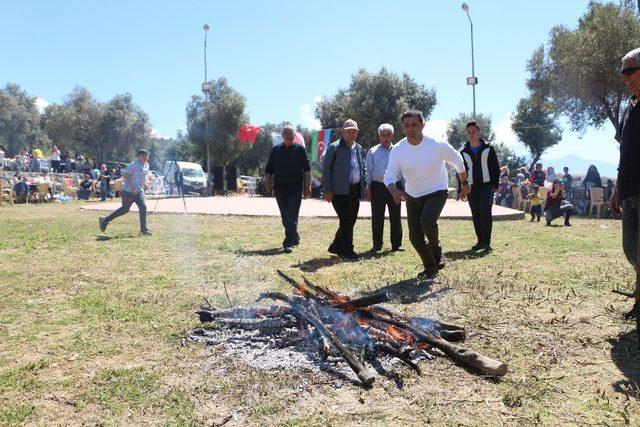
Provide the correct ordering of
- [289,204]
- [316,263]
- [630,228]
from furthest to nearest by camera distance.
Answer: [289,204] → [316,263] → [630,228]

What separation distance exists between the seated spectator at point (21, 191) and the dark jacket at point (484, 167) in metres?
23.6

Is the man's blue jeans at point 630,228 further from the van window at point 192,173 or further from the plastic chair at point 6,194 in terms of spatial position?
the van window at point 192,173

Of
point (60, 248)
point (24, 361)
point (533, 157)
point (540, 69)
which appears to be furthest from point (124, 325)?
point (533, 157)

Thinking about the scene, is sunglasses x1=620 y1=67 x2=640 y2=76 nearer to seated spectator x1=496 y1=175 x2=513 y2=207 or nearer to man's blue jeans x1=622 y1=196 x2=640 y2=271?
man's blue jeans x1=622 y1=196 x2=640 y2=271

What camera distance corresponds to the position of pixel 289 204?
815 cm

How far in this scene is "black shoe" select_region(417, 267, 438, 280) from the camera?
5.75m

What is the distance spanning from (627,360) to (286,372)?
7.15ft

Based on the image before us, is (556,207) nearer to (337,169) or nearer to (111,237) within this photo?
(337,169)

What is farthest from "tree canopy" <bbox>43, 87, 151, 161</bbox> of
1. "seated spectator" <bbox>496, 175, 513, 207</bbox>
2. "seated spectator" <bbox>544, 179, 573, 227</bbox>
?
"seated spectator" <bbox>544, 179, 573, 227</bbox>

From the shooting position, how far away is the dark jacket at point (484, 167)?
7.93m

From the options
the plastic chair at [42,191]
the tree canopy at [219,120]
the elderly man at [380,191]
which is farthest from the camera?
the tree canopy at [219,120]

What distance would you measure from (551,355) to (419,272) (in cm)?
284

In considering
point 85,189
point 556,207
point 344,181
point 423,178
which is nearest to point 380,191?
point 344,181

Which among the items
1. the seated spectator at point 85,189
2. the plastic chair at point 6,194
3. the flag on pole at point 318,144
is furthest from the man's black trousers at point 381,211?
the seated spectator at point 85,189
